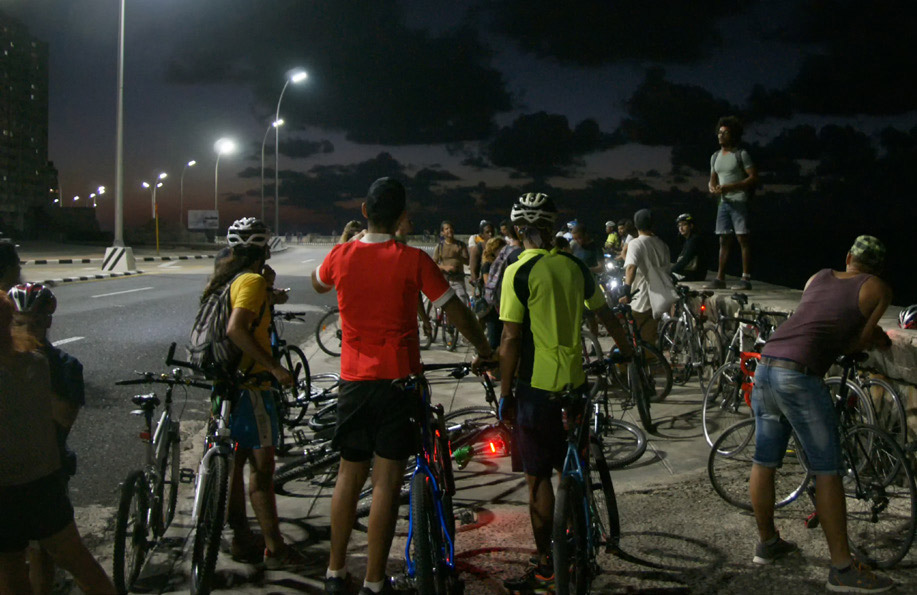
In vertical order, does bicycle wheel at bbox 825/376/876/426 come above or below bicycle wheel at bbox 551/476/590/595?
above

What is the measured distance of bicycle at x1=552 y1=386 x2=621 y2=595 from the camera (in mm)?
3615

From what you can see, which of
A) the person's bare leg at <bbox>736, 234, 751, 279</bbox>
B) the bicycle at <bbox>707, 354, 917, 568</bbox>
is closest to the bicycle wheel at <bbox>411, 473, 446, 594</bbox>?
the bicycle at <bbox>707, 354, 917, 568</bbox>

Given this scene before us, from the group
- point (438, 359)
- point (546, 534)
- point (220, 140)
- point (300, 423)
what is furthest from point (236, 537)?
point (220, 140)

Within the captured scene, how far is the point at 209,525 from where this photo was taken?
13.0ft

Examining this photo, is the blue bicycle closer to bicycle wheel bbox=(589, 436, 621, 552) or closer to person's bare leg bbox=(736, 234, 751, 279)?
bicycle wheel bbox=(589, 436, 621, 552)

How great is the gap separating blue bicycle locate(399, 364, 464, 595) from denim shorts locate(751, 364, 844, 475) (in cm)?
174

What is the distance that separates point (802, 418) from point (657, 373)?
187 inches

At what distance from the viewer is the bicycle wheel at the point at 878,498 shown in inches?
175

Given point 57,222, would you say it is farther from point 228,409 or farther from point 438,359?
point 228,409

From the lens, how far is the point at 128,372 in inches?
391

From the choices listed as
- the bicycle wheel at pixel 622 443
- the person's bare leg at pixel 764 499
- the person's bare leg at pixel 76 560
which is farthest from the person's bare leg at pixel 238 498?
the bicycle wheel at pixel 622 443

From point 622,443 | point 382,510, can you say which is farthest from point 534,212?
point 622,443

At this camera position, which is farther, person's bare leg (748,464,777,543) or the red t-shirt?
person's bare leg (748,464,777,543)

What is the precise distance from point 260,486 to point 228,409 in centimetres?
49
